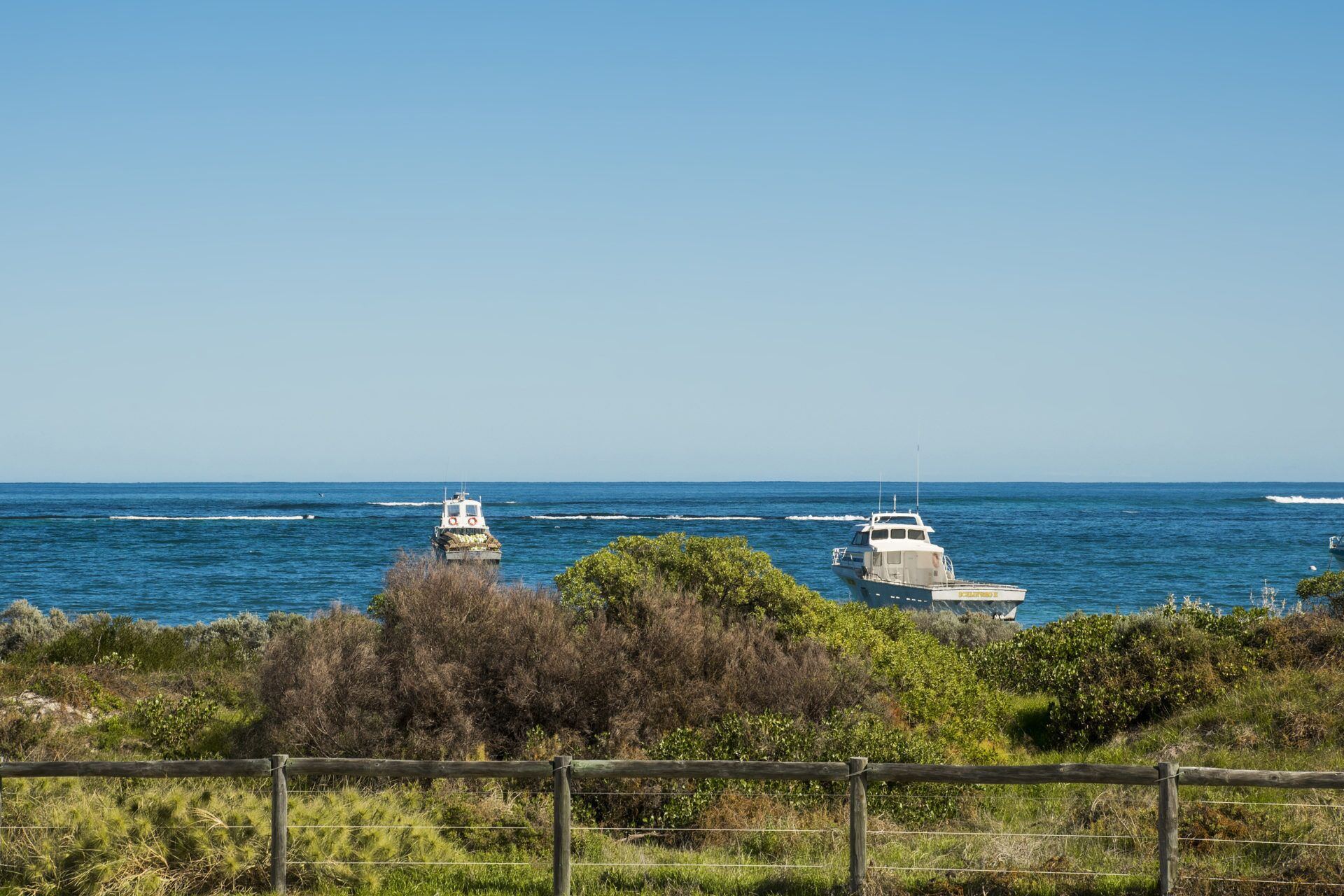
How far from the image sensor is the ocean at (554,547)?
45719mm

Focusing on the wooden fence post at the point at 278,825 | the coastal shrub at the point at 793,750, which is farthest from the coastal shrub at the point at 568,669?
the wooden fence post at the point at 278,825

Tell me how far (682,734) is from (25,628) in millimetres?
18507

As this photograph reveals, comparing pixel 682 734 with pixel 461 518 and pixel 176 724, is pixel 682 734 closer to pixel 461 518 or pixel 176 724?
pixel 176 724

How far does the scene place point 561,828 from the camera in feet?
27.5

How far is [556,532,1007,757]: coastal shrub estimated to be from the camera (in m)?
13.7

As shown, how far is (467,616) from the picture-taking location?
42.4 feet

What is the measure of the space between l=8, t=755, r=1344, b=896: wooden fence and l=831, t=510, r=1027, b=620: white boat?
2916 cm

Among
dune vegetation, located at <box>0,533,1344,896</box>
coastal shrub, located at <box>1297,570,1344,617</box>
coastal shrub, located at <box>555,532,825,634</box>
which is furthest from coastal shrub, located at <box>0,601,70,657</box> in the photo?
coastal shrub, located at <box>1297,570,1344,617</box>

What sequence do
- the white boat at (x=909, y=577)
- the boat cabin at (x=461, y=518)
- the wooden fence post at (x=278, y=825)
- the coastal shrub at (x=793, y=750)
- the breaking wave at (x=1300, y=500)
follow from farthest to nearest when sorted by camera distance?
the breaking wave at (x=1300, y=500) < the boat cabin at (x=461, y=518) < the white boat at (x=909, y=577) < the coastal shrub at (x=793, y=750) < the wooden fence post at (x=278, y=825)

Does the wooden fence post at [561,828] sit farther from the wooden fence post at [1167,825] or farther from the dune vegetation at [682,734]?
the wooden fence post at [1167,825]

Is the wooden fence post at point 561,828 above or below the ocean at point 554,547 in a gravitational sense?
above

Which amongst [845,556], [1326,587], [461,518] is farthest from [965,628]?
[461,518]

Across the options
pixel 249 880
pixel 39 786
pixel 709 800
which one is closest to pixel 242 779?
pixel 39 786

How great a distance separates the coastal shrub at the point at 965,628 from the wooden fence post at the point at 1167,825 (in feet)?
53.3
